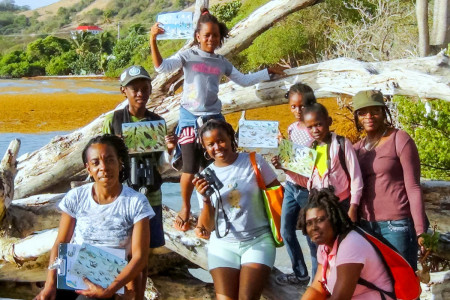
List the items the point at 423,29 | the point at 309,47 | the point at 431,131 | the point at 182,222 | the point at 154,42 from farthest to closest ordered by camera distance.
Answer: the point at 309,47, the point at 423,29, the point at 431,131, the point at 182,222, the point at 154,42

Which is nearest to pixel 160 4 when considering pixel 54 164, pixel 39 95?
pixel 39 95

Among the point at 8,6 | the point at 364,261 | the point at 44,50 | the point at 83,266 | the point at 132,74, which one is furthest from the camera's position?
the point at 8,6

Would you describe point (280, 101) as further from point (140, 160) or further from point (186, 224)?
point (140, 160)

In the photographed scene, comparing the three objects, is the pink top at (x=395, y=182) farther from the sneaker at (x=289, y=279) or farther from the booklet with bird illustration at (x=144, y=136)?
the booklet with bird illustration at (x=144, y=136)

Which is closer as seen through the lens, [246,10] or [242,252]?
[242,252]

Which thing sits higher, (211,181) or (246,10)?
(246,10)

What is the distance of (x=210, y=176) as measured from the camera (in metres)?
4.09

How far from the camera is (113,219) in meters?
3.62

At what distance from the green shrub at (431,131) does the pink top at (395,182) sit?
3553mm

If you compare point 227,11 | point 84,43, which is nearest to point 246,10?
point 227,11

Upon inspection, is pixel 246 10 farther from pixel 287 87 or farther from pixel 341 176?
pixel 341 176

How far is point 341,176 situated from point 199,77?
141 cm

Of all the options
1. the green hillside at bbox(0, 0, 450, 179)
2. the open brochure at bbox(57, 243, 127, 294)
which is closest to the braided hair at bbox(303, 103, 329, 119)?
the open brochure at bbox(57, 243, 127, 294)

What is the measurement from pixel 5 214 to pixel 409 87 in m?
3.20
